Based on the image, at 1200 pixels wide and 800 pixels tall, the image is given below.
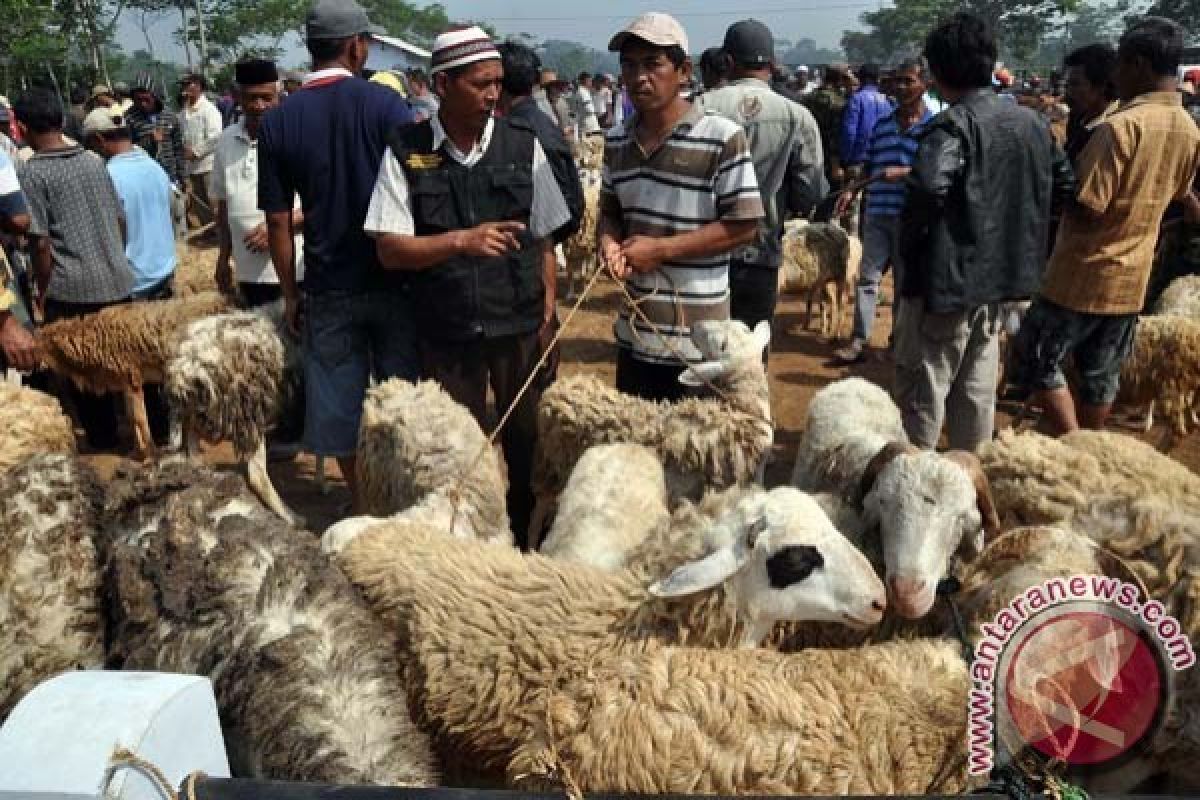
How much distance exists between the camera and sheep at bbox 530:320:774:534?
3.51 meters

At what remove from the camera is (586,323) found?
8.91m

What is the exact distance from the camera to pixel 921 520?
2.48 m

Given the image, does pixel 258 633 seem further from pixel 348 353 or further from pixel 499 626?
pixel 348 353

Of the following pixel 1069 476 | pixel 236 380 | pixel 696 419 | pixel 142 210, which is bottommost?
pixel 236 380

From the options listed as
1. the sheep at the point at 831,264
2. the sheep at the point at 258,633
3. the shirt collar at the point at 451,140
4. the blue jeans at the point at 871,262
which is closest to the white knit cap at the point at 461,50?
the shirt collar at the point at 451,140

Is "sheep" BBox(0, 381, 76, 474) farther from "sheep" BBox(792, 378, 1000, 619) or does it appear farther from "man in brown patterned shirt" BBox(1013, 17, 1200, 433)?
"man in brown patterned shirt" BBox(1013, 17, 1200, 433)

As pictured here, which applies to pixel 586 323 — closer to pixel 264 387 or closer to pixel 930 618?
pixel 264 387

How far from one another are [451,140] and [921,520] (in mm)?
2171

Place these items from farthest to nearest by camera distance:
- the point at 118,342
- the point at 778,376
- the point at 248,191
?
the point at 778,376
the point at 118,342
the point at 248,191

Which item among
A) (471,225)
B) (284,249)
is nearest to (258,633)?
(471,225)

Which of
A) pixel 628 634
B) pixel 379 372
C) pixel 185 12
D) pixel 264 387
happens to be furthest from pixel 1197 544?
pixel 185 12

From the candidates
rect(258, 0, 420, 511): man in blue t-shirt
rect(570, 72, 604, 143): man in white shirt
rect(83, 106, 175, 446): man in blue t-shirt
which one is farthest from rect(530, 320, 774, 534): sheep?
rect(570, 72, 604, 143): man in white shirt

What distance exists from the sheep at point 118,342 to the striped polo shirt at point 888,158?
474cm

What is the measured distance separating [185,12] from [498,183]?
43.2 meters
